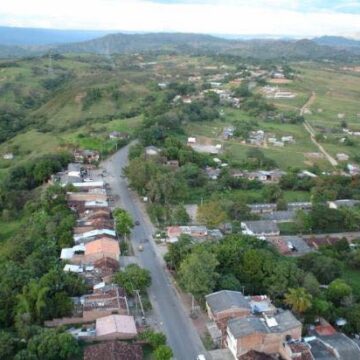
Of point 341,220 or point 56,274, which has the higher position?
point 56,274

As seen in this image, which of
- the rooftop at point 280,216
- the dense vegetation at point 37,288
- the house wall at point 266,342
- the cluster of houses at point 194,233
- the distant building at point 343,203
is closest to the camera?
the dense vegetation at point 37,288

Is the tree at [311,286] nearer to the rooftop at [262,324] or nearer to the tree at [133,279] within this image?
the rooftop at [262,324]

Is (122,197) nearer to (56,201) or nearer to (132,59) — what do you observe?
(56,201)

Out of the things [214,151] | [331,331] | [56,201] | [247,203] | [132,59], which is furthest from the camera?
[132,59]

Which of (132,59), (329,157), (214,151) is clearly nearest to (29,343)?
(214,151)

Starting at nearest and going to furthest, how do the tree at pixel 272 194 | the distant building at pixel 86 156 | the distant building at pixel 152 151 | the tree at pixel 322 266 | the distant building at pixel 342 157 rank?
the tree at pixel 322 266 < the tree at pixel 272 194 < the distant building at pixel 86 156 < the distant building at pixel 152 151 < the distant building at pixel 342 157

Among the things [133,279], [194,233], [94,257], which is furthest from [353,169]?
[133,279]

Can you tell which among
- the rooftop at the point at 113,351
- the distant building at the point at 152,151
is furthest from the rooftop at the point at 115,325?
the distant building at the point at 152,151
